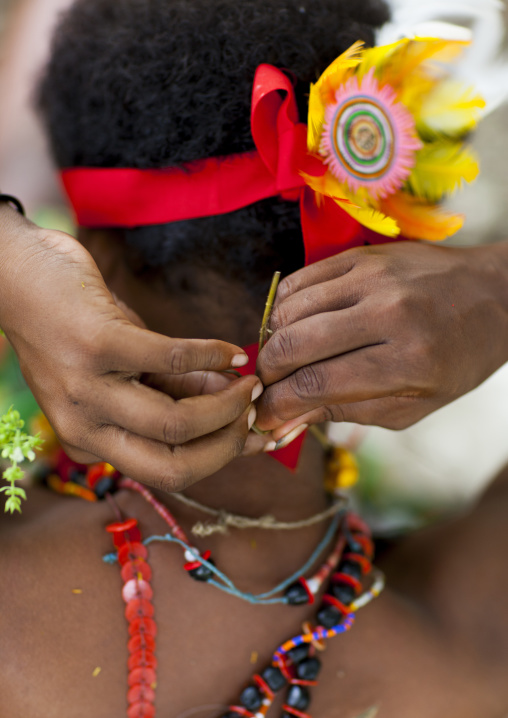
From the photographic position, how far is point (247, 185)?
96 centimetres

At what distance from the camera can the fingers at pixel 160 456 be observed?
0.78 metres

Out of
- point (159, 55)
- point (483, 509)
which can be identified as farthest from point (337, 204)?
point (483, 509)

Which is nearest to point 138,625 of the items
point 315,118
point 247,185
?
point 247,185

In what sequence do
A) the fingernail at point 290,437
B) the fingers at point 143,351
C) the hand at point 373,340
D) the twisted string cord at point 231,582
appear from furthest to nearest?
1. the twisted string cord at point 231,582
2. the fingernail at point 290,437
3. the hand at point 373,340
4. the fingers at point 143,351

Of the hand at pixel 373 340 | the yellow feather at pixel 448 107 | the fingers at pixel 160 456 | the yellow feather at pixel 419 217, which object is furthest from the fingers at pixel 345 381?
the yellow feather at pixel 448 107

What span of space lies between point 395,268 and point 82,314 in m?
0.46

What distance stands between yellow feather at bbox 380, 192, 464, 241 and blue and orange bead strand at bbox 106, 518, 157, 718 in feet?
2.36

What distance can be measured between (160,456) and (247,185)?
0.47 m

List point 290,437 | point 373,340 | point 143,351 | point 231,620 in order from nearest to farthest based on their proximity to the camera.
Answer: point 143,351 < point 373,340 < point 290,437 < point 231,620

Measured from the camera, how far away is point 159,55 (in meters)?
0.97

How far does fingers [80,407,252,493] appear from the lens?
2.57 ft

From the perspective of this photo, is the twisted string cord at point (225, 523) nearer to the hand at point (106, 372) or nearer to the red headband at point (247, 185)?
the hand at point (106, 372)

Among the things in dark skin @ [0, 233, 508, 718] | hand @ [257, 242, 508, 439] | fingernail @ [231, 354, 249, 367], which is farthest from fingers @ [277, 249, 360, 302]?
dark skin @ [0, 233, 508, 718]

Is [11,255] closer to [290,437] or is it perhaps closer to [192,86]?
[192,86]
